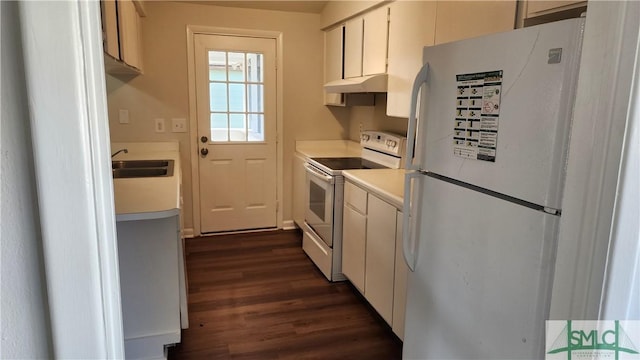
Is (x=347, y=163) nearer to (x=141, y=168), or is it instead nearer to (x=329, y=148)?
(x=329, y=148)

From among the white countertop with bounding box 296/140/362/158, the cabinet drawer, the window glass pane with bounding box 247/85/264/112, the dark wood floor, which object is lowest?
the dark wood floor

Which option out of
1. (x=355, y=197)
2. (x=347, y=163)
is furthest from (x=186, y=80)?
(x=355, y=197)

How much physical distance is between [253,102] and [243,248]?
1.45m

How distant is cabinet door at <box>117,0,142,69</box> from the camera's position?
240 centimetres

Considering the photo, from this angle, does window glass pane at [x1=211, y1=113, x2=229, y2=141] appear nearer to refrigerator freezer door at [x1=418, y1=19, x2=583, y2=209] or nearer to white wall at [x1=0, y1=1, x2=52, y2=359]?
refrigerator freezer door at [x1=418, y1=19, x2=583, y2=209]

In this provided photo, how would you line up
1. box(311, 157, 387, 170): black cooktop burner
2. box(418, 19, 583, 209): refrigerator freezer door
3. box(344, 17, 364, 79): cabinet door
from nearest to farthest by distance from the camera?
box(418, 19, 583, 209): refrigerator freezer door → box(311, 157, 387, 170): black cooktop burner → box(344, 17, 364, 79): cabinet door

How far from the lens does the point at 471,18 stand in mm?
2023

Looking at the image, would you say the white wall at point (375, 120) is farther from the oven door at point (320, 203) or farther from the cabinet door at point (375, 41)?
the oven door at point (320, 203)

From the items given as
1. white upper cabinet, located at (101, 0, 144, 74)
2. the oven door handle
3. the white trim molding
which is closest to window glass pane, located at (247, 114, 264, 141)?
the oven door handle

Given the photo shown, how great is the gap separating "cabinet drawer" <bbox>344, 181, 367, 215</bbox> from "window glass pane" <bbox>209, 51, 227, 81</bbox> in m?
1.87

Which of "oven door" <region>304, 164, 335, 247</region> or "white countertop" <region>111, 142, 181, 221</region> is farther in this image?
"oven door" <region>304, 164, 335, 247</region>

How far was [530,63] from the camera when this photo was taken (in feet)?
3.89

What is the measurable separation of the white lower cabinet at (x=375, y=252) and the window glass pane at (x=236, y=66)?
1832mm

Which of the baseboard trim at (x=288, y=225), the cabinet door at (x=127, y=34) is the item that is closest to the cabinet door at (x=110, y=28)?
the cabinet door at (x=127, y=34)
